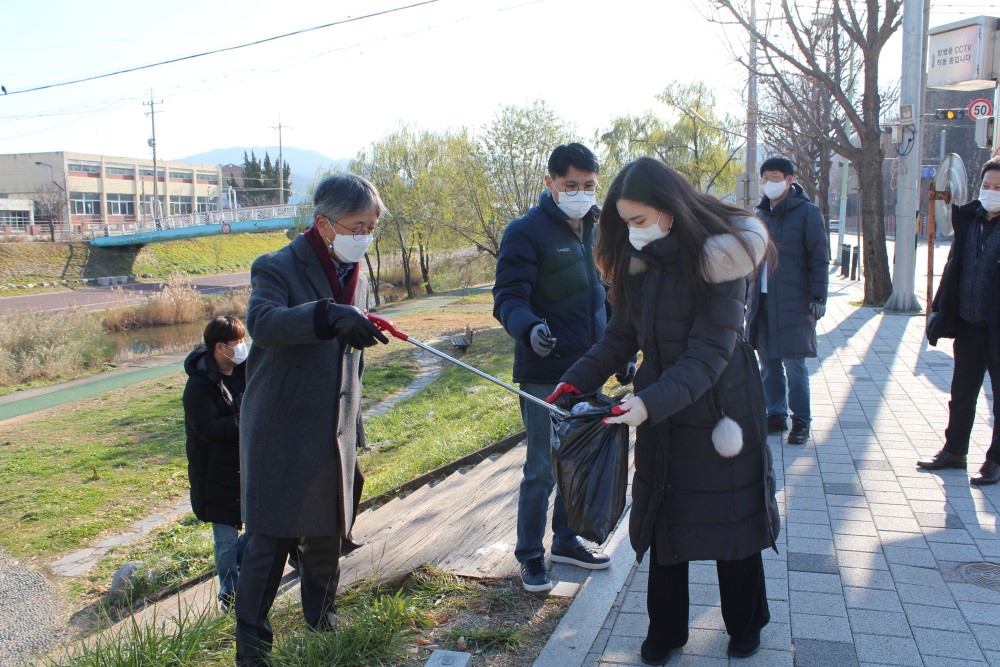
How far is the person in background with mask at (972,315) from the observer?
4.86 meters

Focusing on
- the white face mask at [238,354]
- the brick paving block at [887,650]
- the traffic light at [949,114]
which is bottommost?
the brick paving block at [887,650]

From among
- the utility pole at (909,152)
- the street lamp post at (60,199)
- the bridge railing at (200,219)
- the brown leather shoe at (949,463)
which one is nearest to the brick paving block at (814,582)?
the brown leather shoe at (949,463)

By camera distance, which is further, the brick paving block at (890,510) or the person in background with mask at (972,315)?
the person in background with mask at (972,315)

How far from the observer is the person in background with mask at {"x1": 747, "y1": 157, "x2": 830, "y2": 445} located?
6051mm

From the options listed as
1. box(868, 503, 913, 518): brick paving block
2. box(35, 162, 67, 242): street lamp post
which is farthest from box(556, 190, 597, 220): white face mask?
box(35, 162, 67, 242): street lamp post

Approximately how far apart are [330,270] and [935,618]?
2.89 metres

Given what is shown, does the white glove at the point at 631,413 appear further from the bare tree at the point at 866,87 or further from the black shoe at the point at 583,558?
the bare tree at the point at 866,87

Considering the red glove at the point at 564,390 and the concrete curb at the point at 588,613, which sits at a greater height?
the red glove at the point at 564,390

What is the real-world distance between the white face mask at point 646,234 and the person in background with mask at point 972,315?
310 centimetres

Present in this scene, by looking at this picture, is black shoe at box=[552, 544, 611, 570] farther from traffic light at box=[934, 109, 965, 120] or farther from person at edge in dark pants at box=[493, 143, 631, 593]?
traffic light at box=[934, 109, 965, 120]

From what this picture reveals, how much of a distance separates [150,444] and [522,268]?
31.2 feet

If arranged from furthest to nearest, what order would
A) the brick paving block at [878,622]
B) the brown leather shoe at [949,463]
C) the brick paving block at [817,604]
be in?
the brown leather shoe at [949,463] → the brick paving block at [817,604] → the brick paving block at [878,622]

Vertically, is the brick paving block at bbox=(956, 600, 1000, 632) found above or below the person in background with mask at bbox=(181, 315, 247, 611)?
below

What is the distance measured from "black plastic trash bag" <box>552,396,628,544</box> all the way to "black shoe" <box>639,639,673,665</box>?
46 cm
